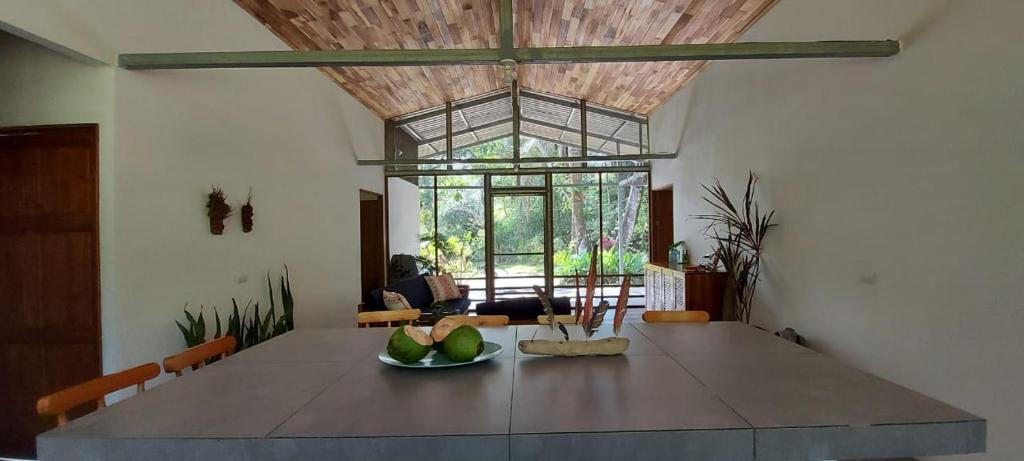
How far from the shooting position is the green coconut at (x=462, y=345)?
4.71 ft

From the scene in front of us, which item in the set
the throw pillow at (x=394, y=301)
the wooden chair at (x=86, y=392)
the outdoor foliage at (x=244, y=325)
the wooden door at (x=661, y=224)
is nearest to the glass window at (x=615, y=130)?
the wooden door at (x=661, y=224)

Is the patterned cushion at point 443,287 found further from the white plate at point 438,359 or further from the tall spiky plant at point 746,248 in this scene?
the white plate at point 438,359

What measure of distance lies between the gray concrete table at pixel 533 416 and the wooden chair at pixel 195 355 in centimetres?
32

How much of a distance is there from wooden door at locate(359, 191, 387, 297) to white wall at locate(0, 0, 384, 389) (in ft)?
7.09

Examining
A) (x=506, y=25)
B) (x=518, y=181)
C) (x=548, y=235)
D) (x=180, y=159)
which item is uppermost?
(x=506, y=25)

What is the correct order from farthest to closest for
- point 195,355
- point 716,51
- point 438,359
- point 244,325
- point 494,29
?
point 494,29
point 244,325
point 716,51
point 195,355
point 438,359

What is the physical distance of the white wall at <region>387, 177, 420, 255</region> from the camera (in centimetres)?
744

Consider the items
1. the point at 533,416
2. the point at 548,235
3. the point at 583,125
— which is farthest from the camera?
the point at 548,235

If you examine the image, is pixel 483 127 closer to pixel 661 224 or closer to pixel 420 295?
pixel 420 295

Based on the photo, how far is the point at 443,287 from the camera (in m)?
7.04

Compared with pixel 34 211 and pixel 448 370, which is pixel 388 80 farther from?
pixel 448 370

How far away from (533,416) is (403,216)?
6.84m

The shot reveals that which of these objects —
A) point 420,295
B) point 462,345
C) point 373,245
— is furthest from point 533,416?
point 373,245

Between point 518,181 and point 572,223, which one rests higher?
point 518,181
